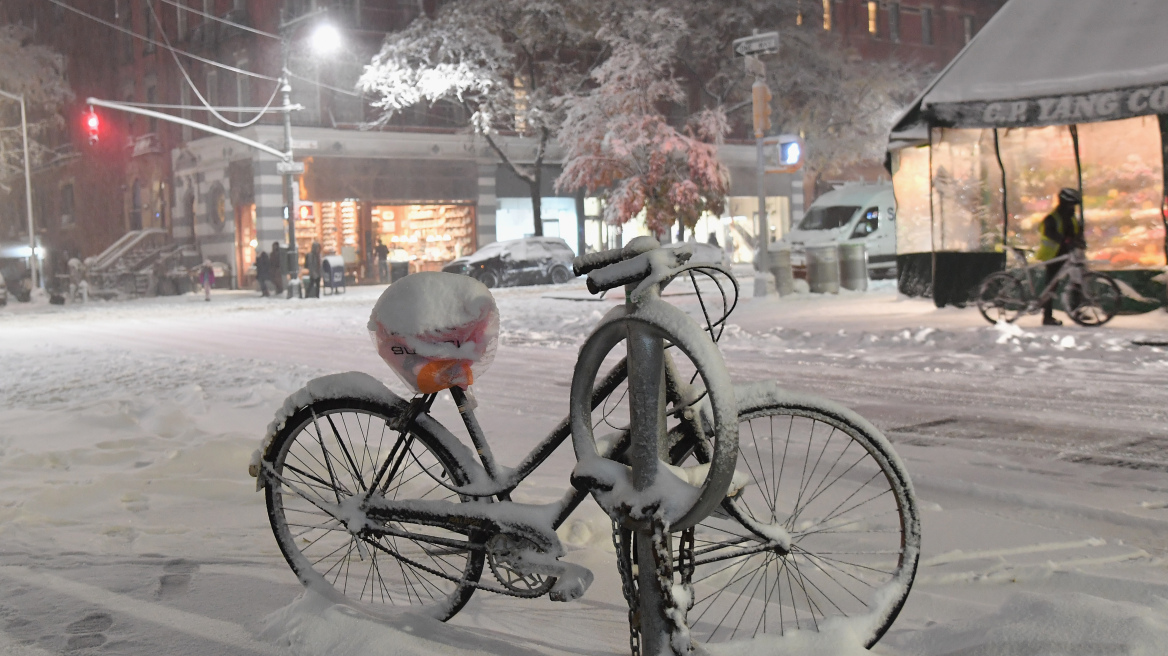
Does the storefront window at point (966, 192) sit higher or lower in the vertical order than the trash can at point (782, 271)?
higher

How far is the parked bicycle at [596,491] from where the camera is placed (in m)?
2.98

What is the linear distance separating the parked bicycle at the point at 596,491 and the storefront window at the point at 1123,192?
44.0 ft

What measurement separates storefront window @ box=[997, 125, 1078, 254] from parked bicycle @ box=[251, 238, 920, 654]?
14.4 meters

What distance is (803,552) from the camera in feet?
11.2

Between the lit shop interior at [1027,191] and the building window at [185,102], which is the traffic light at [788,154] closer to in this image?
the lit shop interior at [1027,191]

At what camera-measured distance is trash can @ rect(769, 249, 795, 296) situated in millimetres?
23484

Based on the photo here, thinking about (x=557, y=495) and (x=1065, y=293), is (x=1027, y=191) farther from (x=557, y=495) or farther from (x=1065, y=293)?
(x=557, y=495)

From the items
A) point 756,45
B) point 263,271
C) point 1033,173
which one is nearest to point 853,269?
point 756,45

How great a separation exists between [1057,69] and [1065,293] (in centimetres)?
336

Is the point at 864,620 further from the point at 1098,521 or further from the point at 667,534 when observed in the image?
the point at 1098,521

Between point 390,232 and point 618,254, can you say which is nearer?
point 618,254

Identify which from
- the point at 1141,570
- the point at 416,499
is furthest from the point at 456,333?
the point at 1141,570

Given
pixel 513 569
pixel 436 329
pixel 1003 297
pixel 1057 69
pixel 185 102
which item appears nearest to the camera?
pixel 513 569

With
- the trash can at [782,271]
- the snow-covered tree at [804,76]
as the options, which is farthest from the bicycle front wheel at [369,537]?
the snow-covered tree at [804,76]
